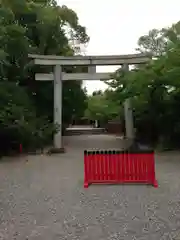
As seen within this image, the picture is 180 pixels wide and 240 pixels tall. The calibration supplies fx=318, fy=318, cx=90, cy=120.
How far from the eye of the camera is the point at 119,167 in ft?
28.4

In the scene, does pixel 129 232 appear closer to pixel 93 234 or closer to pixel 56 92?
pixel 93 234

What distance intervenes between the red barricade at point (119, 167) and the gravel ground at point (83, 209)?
0.42 m

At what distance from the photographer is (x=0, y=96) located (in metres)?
14.6

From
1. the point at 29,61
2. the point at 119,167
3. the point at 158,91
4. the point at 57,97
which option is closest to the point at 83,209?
the point at 119,167

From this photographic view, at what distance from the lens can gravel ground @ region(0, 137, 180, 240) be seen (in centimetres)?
461

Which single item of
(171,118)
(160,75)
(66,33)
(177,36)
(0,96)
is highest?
(66,33)

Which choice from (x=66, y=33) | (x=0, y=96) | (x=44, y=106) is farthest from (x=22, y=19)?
(x=0, y=96)

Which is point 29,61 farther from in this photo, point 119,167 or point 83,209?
point 83,209

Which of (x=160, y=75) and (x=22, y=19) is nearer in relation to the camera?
(x=160, y=75)

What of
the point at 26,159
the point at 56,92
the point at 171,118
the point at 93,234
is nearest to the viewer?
the point at 93,234

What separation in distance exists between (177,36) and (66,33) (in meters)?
12.4

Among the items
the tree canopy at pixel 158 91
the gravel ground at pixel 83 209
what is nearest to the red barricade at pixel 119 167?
the gravel ground at pixel 83 209

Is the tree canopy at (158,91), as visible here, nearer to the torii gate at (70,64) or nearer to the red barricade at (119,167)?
the torii gate at (70,64)

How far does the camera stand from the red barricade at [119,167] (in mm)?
8477
